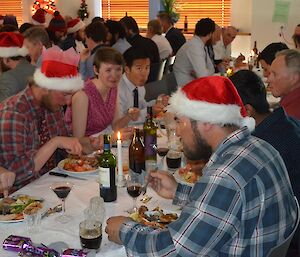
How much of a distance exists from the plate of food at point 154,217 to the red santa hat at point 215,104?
0.42m

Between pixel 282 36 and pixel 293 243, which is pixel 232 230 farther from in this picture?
pixel 282 36

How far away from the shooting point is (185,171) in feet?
7.50

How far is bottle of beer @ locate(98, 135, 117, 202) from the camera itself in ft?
6.46

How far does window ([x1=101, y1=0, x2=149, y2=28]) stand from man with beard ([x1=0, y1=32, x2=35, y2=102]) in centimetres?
569

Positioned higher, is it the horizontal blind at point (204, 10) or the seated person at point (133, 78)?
the horizontal blind at point (204, 10)

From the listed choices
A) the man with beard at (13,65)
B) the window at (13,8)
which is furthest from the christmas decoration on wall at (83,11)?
the man with beard at (13,65)

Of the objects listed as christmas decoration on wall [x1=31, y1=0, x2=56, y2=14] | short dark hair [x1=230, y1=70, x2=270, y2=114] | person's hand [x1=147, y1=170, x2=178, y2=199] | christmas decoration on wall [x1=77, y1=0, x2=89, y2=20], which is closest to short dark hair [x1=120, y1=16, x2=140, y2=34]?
christmas decoration on wall [x1=77, y1=0, x2=89, y2=20]

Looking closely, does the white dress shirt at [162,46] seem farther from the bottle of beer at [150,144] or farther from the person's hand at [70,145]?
the person's hand at [70,145]

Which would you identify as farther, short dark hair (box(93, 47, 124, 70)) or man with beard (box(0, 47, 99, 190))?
short dark hair (box(93, 47, 124, 70))

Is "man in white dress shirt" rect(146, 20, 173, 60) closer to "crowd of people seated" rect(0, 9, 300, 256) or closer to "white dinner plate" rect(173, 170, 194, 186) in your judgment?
"crowd of people seated" rect(0, 9, 300, 256)

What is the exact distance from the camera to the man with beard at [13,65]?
373cm

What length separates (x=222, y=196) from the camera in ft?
4.33

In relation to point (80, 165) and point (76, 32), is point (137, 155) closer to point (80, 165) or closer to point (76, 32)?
point (80, 165)

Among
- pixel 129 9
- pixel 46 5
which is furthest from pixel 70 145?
pixel 46 5
